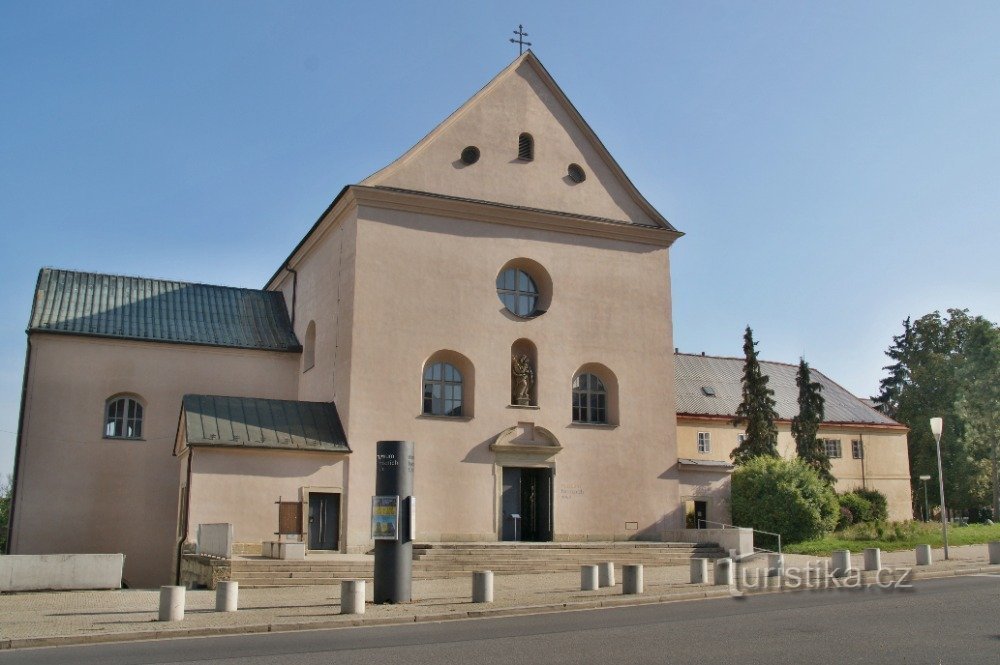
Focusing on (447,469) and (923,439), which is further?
(923,439)

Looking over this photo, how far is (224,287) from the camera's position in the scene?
117 feet

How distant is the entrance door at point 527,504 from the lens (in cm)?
2891

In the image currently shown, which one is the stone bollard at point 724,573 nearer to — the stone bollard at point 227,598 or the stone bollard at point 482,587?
the stone bollard at point 482,587

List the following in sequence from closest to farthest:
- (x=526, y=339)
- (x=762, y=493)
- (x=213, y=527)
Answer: (x=213, y=527) → (x=526, y=339) → (x=762, y=493)

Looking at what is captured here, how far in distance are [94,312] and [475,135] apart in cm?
1443

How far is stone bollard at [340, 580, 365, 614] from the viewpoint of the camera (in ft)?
53.5

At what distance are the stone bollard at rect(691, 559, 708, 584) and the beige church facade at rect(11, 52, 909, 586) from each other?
8.23 metres

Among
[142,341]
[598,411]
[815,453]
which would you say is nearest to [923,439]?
[815,453]

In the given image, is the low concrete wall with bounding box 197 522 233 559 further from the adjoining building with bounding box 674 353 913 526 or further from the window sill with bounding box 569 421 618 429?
the adjoining building with bounding box 674 353 913 526

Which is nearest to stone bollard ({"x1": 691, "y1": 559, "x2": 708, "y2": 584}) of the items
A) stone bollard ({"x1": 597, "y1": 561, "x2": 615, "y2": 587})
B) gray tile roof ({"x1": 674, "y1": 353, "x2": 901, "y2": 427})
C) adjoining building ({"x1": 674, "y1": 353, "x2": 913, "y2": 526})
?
stone bollard ({"x1": 597, "y1": 561, "x2": 615, "y2": 587})

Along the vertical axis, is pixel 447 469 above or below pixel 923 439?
below

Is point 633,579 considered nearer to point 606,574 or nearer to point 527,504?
point 606,574

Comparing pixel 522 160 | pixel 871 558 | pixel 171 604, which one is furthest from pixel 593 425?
pixel 171 604

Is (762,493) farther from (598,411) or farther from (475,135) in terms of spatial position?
(475,135)
